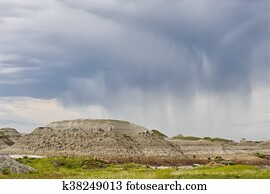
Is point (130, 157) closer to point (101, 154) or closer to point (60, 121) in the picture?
point (101, 154)

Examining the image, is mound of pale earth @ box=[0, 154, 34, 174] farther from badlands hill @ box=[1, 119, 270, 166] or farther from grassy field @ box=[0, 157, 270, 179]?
badlands hill @ box=[1, 119, 270, 166]

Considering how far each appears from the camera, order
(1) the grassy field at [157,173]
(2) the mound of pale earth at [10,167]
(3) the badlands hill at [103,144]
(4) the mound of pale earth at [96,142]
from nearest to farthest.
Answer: (1) the grassy field at [157,173] < (2) the mound of pale earth at [10,167] < (3) the badlands hill at [103,144] < (4) the mound of pale earth at [96,142]

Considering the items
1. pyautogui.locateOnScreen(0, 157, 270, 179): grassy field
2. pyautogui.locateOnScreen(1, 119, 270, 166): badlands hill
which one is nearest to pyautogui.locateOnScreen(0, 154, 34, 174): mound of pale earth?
pyautogui.locateOnScreen(0, 157, 270, 179): grassy field

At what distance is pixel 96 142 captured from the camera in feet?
452

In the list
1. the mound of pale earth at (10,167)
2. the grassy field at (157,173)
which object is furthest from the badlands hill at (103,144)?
the mound of pale earth at (10,167)

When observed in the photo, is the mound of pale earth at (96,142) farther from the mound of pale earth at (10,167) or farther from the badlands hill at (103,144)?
the mound of pale earth at (10,167)

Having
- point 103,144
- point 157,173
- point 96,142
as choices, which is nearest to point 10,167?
point 157,173

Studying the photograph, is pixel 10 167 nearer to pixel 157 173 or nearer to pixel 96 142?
pixel 157 173

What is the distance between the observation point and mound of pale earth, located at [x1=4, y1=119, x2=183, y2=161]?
133m

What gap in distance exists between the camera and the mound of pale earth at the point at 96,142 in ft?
437

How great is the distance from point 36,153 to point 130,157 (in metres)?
29.3

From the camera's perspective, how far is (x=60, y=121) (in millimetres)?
158875
